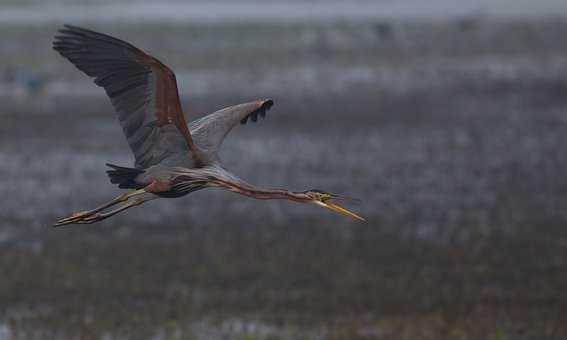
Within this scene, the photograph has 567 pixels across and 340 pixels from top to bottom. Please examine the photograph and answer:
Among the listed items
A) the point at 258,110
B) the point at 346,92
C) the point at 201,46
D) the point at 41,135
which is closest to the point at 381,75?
the point at 346,92

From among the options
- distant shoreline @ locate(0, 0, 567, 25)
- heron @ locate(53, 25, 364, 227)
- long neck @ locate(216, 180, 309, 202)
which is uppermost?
distant shoreline @ locate(0, 0, 567, 25)

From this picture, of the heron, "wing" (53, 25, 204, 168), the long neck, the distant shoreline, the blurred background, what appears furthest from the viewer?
the distant shoreline

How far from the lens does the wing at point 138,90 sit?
636 centimetres

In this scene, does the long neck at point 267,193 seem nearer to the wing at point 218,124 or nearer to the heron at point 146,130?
the heron at point 146,130

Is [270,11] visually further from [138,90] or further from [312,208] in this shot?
[138,90]

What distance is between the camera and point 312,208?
61.5 feet

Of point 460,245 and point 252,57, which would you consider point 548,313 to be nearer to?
point 460,245

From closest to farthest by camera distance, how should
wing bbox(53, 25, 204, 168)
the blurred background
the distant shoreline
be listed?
1. wing bbox(53, 25, 204, 168)
2. the blurred background
3. the distant shoreline

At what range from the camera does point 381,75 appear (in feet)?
107

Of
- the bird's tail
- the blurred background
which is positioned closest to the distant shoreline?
the blurred background

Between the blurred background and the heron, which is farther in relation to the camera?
the blurred background

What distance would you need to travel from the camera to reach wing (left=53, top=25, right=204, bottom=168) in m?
6.36

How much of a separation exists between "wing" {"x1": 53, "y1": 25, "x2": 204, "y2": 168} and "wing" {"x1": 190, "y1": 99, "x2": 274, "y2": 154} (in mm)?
256

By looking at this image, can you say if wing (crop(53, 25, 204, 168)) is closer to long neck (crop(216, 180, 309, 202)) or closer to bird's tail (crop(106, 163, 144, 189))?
bird's tail (crop(106, 163, 144, 189))
